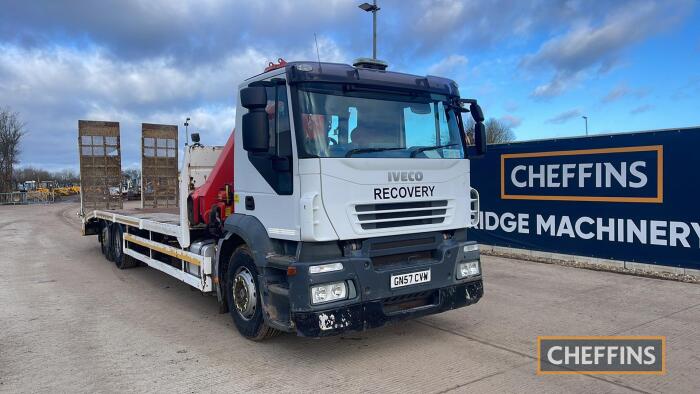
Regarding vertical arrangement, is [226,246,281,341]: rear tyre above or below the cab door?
below

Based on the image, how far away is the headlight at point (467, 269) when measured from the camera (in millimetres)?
5086

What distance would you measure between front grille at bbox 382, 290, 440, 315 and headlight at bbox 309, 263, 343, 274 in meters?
0.58

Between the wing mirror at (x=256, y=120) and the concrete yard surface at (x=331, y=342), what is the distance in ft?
6.77

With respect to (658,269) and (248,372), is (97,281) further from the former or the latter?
(658,269)

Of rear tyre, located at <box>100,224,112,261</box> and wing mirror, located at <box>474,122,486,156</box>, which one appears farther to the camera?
rear tyre, located at <box>100,224,112,261</box>

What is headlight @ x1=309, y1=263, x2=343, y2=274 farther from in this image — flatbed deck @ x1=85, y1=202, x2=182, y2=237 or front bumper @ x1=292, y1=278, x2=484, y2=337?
flatbed deck @ x1=85, y1=202, x2=182, y2=237

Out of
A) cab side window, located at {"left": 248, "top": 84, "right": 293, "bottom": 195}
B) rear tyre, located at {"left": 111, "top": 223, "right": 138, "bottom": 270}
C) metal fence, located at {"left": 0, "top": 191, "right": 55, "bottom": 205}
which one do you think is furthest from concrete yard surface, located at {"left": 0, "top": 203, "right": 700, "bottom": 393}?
metal fence, located at {"left": 0, "top": 191, "right": 55, "bottom": 205}

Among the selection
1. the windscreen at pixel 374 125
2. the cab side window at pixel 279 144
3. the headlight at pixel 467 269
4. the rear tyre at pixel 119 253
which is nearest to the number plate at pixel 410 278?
the headlight at pixel 467 269

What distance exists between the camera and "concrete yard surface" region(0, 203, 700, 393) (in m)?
4.18

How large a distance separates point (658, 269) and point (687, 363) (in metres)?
4.47

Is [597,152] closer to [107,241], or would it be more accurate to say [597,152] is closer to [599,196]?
[599,196]

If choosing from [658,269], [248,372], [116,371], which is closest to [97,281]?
[116,371]

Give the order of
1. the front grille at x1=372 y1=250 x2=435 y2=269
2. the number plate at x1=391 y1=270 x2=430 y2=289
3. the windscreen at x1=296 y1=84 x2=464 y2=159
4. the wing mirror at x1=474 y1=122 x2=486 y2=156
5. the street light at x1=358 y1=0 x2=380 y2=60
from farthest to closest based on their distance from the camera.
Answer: the street light at x1=358 y1=0 x2=380 y2=60, the wing mirror at x1=474 y1=122 x2=486 y2=156, the front grille at x1=372 y1=250 x2=435 y2=269, the number plate at x1=391 y1=270 x2=430 y2=289, the windscreen at x1=296 y1=84 x2=464 y2=159

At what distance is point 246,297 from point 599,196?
6.95 meters
